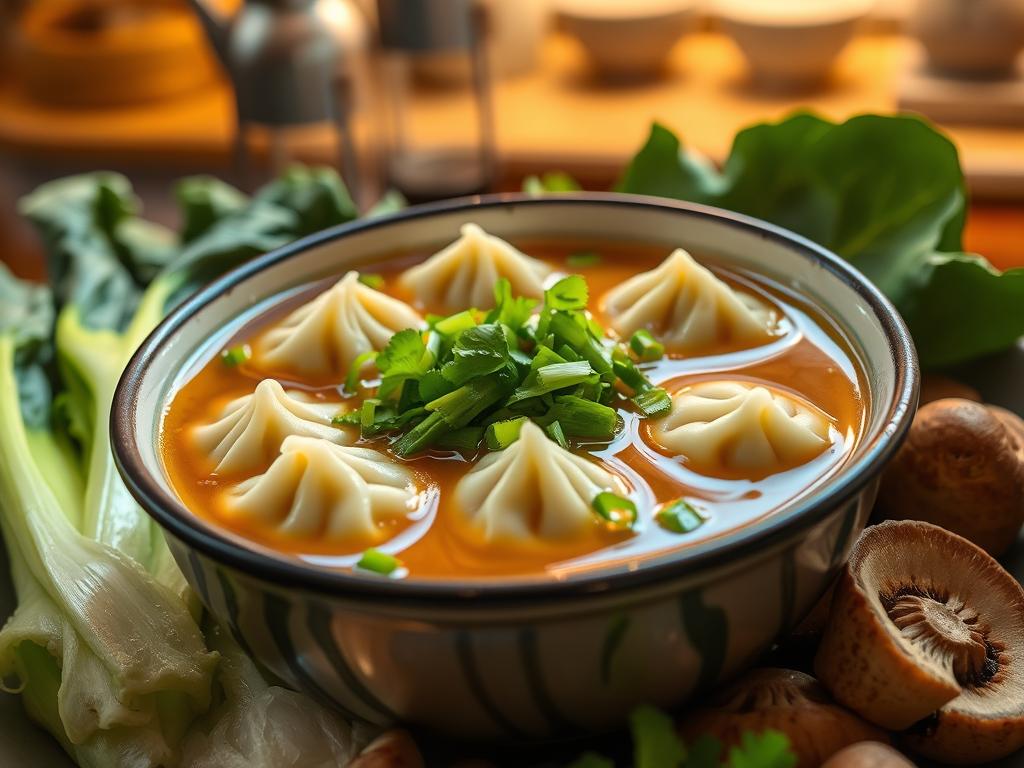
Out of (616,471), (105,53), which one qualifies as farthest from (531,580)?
(105,53)

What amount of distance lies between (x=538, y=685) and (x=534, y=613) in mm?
146

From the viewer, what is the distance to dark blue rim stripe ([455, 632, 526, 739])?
142cm

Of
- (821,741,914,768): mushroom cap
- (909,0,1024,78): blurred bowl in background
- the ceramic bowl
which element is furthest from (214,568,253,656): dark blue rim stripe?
→ (909,0,1024,78): blurred bowl in background

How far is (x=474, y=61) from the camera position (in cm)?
425

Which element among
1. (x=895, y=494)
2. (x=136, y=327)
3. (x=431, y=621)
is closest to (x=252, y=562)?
(x=431, y=621)

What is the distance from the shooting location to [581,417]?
179 centimetres

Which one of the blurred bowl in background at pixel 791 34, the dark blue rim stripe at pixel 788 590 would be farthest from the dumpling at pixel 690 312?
the blurred bowl in background at pixel 791 34

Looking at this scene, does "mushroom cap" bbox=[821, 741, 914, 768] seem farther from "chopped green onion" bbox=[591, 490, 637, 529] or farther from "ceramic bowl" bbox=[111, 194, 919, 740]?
"chopped green onion" bbox=[591, 490, 637, 529]

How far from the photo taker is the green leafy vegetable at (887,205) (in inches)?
89.1

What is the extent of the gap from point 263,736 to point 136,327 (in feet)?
3.77

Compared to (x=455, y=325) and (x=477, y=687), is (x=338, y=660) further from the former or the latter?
(x=455, y=325)

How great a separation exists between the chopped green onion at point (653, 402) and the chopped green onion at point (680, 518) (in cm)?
24

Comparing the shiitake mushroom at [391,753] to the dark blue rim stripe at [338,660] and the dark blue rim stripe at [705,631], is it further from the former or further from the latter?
the dark blue rim stripe at [705,631]

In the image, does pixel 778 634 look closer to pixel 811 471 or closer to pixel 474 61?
pixel 811 471
